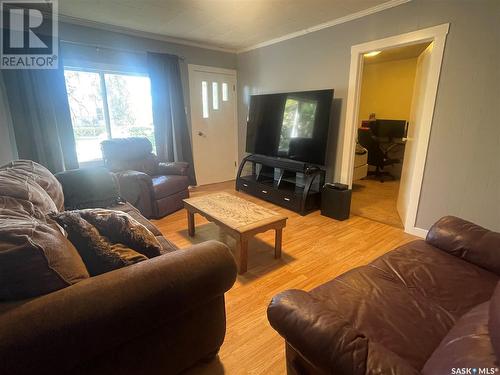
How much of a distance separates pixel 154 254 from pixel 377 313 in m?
1.02

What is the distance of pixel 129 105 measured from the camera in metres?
3.90

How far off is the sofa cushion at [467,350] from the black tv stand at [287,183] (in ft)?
8.00

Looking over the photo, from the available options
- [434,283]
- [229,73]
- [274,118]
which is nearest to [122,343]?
[434,283]

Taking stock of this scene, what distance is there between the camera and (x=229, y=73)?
466cm

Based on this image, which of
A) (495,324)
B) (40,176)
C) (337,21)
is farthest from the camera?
(337,21)

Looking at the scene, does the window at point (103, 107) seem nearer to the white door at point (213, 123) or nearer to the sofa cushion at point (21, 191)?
the white door at point (213, 123)

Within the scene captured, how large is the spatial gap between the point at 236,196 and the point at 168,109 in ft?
6.51

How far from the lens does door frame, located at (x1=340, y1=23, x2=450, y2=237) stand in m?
2.39

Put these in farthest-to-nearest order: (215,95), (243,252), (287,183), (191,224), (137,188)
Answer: (215,95) → (287,183) → (137,188) → (191,224) → (243,252)

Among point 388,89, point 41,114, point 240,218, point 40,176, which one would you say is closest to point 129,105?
point 41,114

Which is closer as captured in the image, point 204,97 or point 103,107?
point 103,107

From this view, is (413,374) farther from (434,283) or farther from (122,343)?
(122,343)

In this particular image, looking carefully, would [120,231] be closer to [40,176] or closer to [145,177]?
[40,176]

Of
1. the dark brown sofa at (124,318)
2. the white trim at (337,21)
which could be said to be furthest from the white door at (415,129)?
the dark brown sofa at (124,318)
